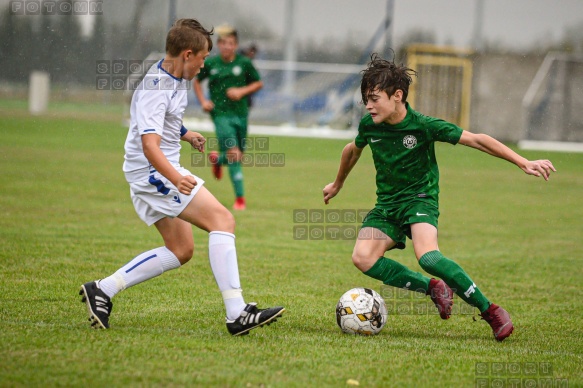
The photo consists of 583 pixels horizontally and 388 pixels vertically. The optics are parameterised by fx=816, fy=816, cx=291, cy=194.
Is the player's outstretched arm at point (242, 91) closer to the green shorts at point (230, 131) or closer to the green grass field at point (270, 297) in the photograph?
the green shorts at point (230, 131)

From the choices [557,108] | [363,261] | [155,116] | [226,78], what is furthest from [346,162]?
[557,108]

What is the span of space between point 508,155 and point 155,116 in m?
1.93

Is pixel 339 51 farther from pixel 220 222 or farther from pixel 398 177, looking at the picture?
pixel 220 222

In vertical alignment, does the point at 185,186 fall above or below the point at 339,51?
above

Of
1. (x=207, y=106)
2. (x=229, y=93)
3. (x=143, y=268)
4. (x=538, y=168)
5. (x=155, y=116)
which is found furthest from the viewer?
(x=229, y=93)

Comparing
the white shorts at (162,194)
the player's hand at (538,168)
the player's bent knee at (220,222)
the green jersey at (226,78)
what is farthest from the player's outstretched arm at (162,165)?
the green jersey at (226,78)

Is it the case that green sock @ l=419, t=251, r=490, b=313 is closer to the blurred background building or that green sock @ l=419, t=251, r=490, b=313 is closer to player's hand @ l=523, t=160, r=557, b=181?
player's hand @ l=523, t=160, r=557, b=181

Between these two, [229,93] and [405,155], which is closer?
[405,155]

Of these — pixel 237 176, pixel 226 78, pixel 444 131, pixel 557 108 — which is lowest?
pixel 557 108

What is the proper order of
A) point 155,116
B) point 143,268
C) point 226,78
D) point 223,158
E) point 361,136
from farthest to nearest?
point 226,78 < point 223,158 < point 361,136 < point 143,268 < point 155,116

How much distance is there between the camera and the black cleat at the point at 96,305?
433cm

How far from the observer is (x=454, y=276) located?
4.59 metres

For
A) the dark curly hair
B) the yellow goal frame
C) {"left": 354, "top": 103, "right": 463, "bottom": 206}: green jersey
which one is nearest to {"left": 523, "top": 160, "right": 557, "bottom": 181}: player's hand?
{"left": 354, "top": 103, "right": 463, "bottom": 206}: green jersey

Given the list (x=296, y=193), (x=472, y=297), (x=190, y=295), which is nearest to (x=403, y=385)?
(x=472, y=297)
